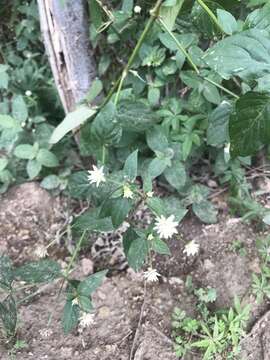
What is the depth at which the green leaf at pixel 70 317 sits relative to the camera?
4.01 ft

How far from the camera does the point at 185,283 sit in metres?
1.54

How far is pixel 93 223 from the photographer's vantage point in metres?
1.30

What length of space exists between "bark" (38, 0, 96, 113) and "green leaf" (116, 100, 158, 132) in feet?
0.82

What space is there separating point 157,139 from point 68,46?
38 cm

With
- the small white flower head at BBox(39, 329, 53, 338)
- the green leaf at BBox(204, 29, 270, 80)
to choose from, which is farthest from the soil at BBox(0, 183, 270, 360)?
the green leaf at BBox(204, 29, 270, 80)

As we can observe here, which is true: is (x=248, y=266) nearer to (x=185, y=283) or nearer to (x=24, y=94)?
(x=185, y=283)

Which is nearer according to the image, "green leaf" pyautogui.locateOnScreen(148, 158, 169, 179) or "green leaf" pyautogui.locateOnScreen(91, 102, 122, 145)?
"green leaf" pyautogui.locateOnScreen(91, 102, 122, 145)

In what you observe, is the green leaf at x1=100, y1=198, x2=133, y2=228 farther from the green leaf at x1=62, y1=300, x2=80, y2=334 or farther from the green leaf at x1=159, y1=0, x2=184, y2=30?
the green leaf at x1=159, y1=0, x2=184, y2=30

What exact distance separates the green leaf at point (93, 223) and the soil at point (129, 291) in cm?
21

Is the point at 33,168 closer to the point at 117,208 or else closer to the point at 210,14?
the point at 117,208

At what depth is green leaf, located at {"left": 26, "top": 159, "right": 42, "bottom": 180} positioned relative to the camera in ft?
5.46

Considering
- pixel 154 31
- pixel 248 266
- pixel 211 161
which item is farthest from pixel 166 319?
pixel 154 31

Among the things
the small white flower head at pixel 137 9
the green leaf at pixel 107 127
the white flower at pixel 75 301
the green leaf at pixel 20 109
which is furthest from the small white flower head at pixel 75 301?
the small white flower head at pixel 137 9

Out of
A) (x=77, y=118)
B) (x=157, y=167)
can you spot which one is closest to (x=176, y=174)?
(x=157, y=167)
